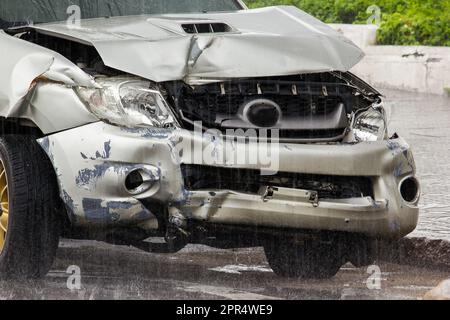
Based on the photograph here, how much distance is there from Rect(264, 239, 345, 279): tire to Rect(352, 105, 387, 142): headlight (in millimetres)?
767

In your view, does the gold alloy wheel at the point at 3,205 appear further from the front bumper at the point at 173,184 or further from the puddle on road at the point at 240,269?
the puddle on road at the point at 240,269

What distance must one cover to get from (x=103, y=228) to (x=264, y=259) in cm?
207

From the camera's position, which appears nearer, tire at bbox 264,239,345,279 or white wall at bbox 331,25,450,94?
tire at bbox 264,239,345,279

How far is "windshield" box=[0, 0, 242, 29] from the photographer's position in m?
8.13

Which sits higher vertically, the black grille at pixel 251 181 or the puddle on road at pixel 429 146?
the black grille at pixel 251 181

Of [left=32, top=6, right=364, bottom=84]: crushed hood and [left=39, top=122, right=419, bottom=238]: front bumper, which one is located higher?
[left=32, top=6, right=364, bottom=84]: crushed hood

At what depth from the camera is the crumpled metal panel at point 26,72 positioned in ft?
23.0

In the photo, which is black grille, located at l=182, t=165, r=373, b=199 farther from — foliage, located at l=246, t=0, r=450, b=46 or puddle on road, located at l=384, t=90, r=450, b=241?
foliage, located at l=246, t=0, r=450, b=46

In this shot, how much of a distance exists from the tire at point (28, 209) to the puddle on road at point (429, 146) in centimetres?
195

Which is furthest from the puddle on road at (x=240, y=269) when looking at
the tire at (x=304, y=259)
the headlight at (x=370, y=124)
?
the headlight at (x=370, y=124)

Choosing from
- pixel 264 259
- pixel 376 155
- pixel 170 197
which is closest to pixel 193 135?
pixel 170 197

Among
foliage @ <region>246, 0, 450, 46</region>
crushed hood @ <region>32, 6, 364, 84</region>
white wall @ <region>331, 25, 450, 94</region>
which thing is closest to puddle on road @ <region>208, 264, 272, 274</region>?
crushed hood @ <region>32, 6, 364, 84</region>

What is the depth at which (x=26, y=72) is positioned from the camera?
715cm

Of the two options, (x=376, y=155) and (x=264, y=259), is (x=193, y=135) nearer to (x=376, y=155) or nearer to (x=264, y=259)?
(x=376, y=155)
